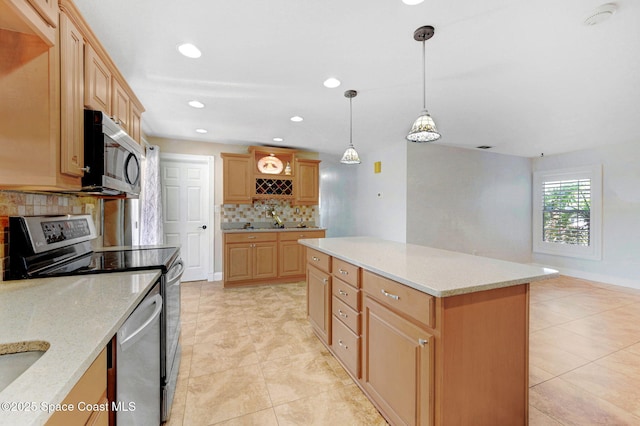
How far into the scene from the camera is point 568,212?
17.0ft

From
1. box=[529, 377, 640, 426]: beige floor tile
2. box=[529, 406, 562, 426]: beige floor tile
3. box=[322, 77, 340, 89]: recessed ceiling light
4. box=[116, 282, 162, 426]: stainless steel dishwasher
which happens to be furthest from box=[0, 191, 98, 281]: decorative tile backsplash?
box=[529, 377, 640, 426]: beige floor tile

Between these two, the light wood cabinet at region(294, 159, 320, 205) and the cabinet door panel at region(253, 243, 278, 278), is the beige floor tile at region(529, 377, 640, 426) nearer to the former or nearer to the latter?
the cabinet door panel at region(253, 243, 278, 278)

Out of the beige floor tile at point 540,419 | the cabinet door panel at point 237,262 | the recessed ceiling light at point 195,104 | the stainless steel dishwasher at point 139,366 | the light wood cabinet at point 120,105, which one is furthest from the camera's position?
the cabinet door panel at point 237,262

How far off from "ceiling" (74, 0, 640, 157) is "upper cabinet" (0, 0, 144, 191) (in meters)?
0.53

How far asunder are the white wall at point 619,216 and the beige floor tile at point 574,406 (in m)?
4.08

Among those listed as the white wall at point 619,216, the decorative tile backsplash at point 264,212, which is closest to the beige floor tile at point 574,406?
the decorative tile backsplash at point 264,212

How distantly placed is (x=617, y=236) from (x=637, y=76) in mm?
3479

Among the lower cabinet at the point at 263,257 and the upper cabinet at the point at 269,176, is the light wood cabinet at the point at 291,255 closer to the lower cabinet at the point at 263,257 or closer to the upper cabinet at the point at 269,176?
the lower cabinet at the point at 263,257

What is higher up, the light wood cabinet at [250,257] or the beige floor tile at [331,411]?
the light wood cabinet at [250,257]

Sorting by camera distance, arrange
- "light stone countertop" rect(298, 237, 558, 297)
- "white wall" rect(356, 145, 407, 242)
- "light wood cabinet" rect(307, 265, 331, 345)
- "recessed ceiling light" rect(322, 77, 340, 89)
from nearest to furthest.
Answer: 1. "light stone countertop" rect(298, 237, 558, 297)
2. "light wood cabinet" rect(307, 265, 331, 345)
3. "recessed ceiling light" rect(322, 77, 340, 89)
4. "white wall" rect(356, 145, 407, 242)

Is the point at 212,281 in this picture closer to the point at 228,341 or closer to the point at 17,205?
the point at 228,341

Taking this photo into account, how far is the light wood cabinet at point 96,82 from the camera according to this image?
1498mm

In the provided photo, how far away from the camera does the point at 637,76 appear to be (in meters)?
2.34

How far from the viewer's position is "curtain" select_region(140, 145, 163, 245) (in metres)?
3.87
